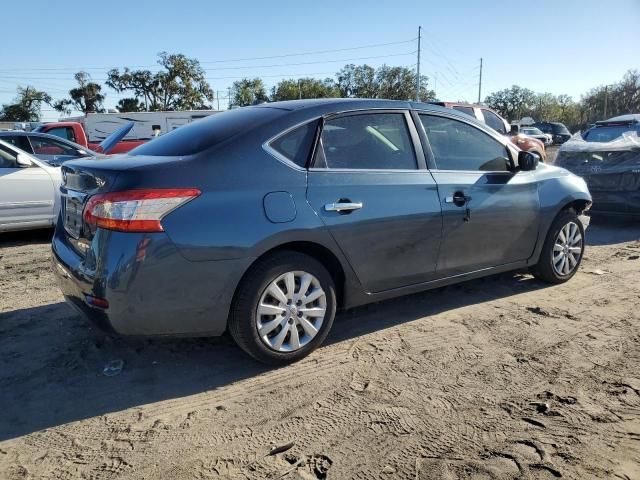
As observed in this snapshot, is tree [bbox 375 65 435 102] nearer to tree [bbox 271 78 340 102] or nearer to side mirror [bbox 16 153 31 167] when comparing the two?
tree [bbox 271 78 340 102]

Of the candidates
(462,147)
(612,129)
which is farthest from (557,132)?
(462,147)

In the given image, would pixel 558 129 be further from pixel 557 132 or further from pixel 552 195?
pixel 552 195

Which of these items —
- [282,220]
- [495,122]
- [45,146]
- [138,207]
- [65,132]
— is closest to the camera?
[138,207]

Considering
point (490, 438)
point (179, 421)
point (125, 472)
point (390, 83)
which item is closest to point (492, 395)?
point (490, 438)

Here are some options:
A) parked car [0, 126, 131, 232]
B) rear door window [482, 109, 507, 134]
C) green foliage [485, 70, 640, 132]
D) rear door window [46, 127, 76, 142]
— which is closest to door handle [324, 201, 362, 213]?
parked car [0, 126, 131, 232]

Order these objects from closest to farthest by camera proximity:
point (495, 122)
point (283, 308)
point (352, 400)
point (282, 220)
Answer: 1. point (352, 400)
2. point (282, 220)
3. point (283, 308)
4. point (495, 122)

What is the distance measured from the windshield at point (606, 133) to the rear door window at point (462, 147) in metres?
5.67

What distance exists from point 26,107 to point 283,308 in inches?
2900

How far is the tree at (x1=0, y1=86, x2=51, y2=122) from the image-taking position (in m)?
64.8

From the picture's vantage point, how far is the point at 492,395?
309 centimetres

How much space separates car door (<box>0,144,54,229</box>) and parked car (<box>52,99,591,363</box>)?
3932mm

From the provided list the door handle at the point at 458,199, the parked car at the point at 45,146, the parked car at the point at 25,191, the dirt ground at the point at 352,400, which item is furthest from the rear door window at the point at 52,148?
the door handle at the point at 458,199

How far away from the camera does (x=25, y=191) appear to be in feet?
23.2

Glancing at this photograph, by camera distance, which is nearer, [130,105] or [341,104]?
[341,104]
